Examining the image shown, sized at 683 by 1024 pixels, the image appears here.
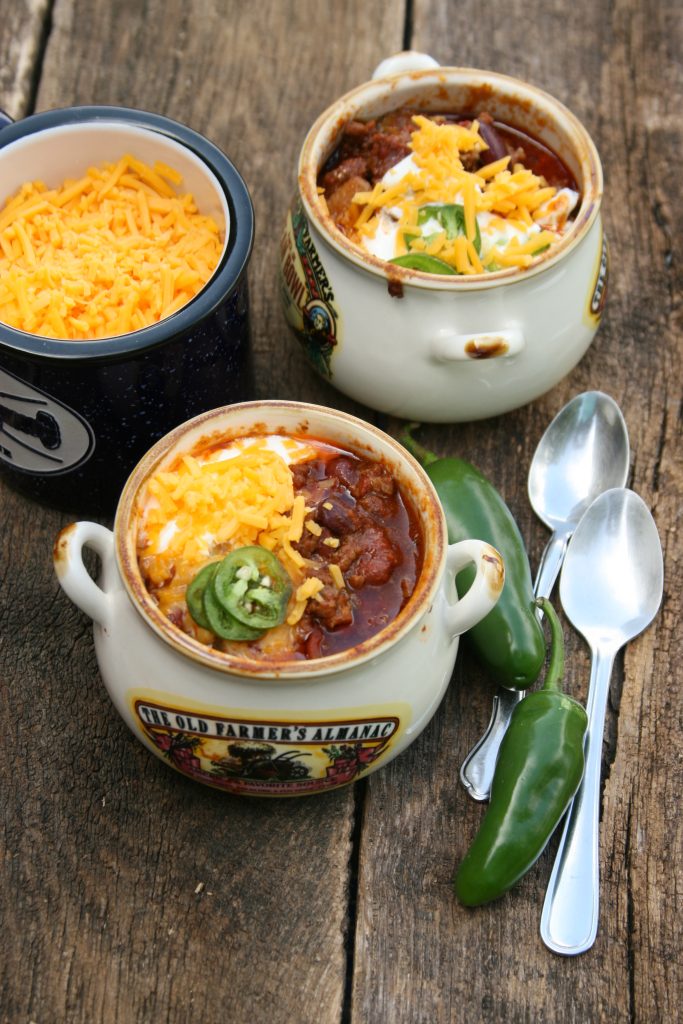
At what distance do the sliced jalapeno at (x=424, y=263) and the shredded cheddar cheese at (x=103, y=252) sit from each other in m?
0.38

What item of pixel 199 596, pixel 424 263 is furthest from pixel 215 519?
pixel 424 263

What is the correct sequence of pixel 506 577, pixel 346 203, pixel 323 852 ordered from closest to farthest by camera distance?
pixel 323 852
pixel 506 577
pixel 346 203

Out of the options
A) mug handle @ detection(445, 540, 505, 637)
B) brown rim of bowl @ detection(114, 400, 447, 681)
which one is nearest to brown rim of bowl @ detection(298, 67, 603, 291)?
brown rim of bowl @ detection(114, 400, 447, 681)

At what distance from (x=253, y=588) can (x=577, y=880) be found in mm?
791

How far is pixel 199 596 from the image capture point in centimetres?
192

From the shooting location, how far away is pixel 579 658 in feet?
7.82

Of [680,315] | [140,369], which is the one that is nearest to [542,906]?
[140,369]

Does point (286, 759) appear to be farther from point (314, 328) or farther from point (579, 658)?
point (314, 328)

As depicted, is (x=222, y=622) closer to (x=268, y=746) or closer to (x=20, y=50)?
(x=268, y=746)

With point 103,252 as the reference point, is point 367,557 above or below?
below

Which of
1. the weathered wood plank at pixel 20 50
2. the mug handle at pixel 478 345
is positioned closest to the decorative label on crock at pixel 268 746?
the mug handle at pixel 478 345

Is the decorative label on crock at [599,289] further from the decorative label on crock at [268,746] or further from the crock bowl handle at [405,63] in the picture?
the decorative label on crock at [268,746]

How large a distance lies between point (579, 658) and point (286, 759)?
0.72 metres

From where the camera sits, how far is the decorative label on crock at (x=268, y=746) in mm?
1920
